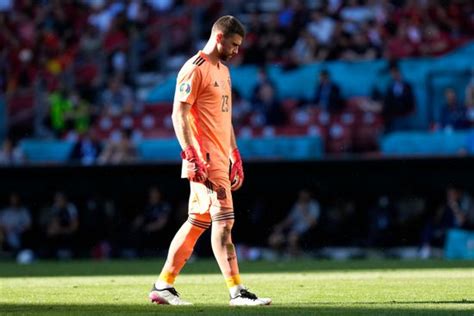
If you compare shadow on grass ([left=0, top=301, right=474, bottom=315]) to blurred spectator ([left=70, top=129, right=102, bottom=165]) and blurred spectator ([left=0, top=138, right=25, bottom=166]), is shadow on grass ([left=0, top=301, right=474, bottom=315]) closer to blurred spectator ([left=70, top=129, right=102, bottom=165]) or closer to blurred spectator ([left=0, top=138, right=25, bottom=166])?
blurred spectator ([left=70, top=129, right=102, bottom=165])

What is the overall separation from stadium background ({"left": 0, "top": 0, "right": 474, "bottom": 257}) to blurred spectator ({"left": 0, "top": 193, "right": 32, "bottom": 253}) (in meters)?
0.27

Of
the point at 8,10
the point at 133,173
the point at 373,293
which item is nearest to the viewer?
the point at 373,293

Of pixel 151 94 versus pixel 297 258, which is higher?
pixel 151 94

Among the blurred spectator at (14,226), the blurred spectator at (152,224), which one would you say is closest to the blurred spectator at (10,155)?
the blurred spectator at (14,226)

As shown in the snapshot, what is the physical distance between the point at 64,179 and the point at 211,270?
844 centimetres

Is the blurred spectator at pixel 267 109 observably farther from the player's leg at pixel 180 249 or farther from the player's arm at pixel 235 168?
the player's leg at pixel 180 249

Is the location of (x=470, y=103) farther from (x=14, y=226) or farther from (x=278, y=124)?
(x=14, y=226)

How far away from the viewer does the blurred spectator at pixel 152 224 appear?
82.6 ft

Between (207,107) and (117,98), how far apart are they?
17258 millimetres

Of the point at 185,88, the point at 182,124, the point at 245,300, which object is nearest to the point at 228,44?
the point at 185,88

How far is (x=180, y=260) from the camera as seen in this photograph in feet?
36.2

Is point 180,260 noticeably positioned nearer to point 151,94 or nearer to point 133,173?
point 133,173

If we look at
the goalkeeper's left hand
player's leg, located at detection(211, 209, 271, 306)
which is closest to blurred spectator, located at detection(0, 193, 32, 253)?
the goalkeeper's left hand

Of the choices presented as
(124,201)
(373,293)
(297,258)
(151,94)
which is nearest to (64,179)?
(124,201)
